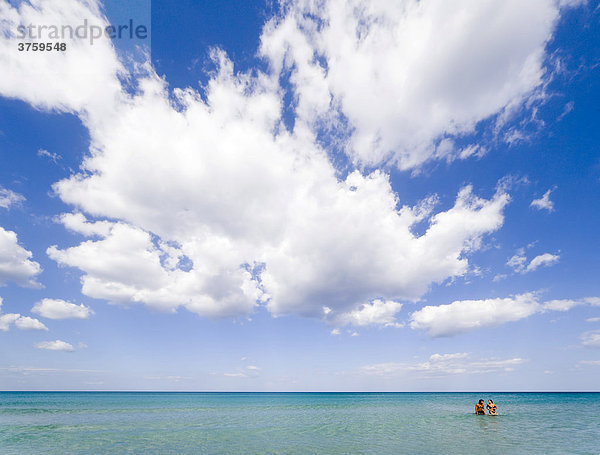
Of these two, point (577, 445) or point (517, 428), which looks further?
point (517, 428)

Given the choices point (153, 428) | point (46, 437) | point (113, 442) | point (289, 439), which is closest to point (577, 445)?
point (289, 439)

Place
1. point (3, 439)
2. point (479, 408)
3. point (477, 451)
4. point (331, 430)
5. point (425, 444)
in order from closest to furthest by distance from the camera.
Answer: point (477, 451) → point (425, 444) → point (3, 439) → point (331, 430) → point (479, 408)

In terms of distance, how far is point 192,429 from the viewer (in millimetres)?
30828

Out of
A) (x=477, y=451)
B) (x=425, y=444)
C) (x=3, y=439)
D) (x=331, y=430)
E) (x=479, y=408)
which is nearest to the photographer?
(x=477, y=451)

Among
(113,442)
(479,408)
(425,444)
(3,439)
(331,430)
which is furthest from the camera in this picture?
(479,408)

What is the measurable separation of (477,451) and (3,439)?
39.7m

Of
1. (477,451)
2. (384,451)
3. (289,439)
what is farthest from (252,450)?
(477,451)

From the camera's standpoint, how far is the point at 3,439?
86.1 ft

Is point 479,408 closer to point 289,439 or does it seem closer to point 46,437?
point 289,439

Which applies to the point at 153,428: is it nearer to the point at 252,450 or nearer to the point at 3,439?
the point at 3,439

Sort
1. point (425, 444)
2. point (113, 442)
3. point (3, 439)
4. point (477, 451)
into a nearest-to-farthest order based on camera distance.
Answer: point (477, 451) < point (425, 444) < point (113, 442) < point (3, 439)

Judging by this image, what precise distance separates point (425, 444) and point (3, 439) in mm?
36756

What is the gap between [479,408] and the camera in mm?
42656

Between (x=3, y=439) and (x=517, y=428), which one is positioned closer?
(x=3, y=439)
